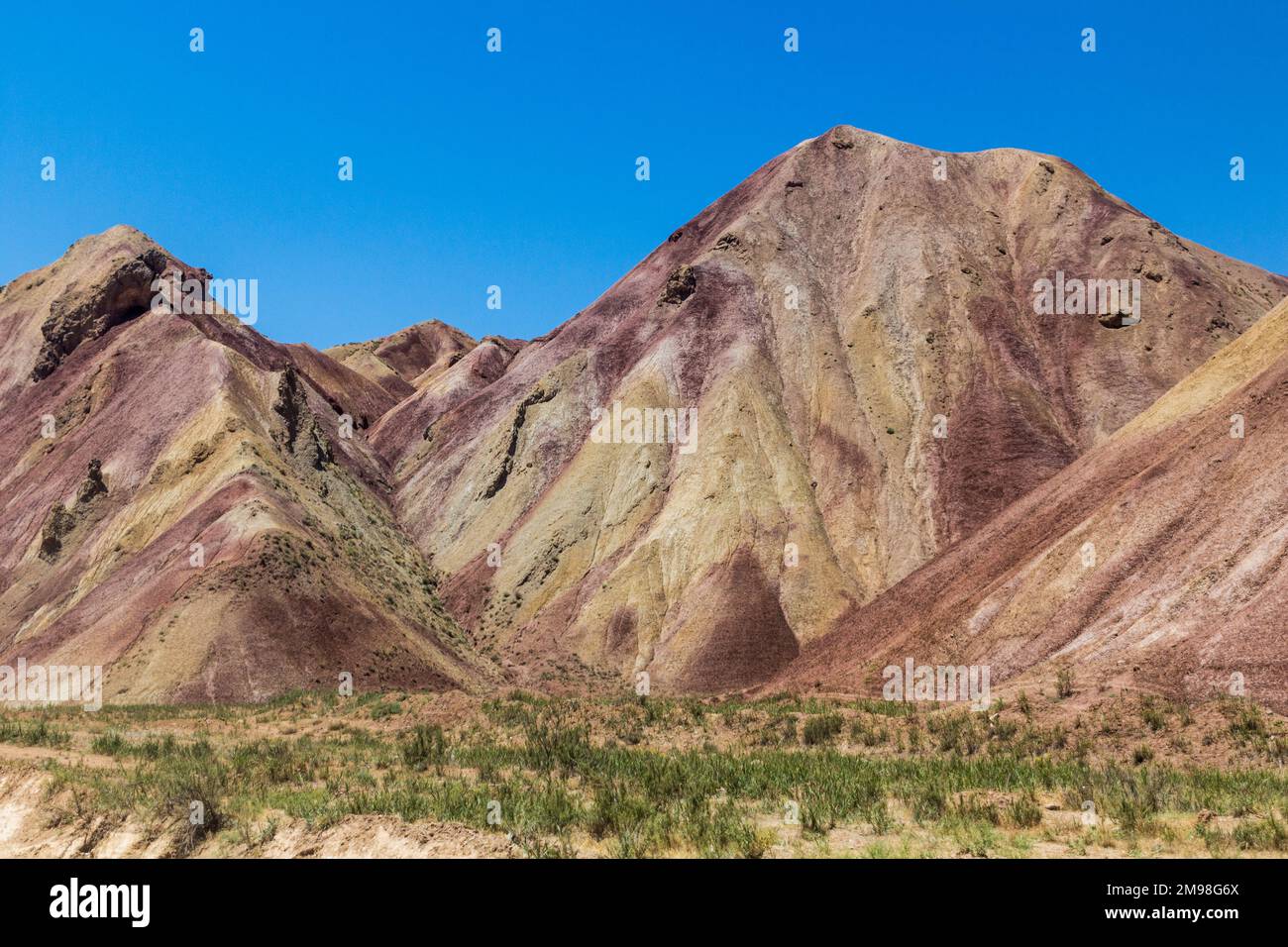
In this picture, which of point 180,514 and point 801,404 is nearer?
point 180,514

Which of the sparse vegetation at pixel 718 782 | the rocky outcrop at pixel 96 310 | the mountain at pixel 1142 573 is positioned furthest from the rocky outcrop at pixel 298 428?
the sparse vegetation at pixel 718 782

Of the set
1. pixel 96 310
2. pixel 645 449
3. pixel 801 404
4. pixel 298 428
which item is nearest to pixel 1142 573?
pixel 801 404

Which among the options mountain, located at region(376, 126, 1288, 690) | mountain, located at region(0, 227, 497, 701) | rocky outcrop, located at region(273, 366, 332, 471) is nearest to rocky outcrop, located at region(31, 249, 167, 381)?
mountain, located at region(0, 227, 497, 701)

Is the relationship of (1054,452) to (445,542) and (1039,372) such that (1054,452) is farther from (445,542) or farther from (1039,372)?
(445,542)

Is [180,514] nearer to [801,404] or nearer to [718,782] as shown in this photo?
[801,404]

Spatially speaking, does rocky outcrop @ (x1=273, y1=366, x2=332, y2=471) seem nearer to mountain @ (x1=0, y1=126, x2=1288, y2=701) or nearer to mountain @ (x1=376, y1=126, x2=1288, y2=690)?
mountain @ (x1=0, y1=126, x2=1288, y2=701)
